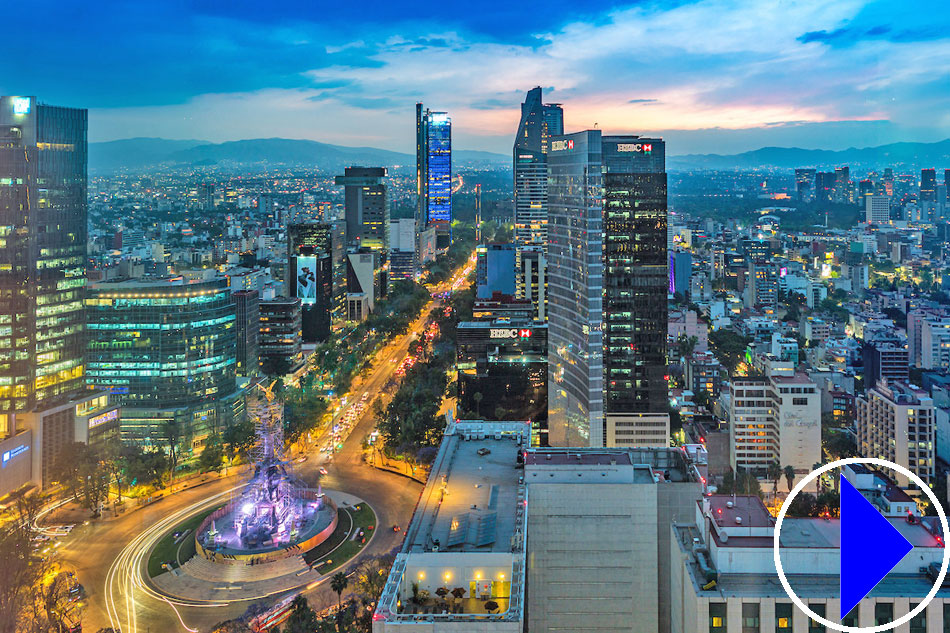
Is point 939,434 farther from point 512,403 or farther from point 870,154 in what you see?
point 870,154

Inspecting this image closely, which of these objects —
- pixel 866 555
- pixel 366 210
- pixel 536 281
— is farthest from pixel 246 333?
pixel 366 210

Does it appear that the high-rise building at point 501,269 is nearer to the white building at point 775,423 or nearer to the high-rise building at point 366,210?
the high-rise building at point 366,210

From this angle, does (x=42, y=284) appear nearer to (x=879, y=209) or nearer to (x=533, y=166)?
(x=533, y=166)

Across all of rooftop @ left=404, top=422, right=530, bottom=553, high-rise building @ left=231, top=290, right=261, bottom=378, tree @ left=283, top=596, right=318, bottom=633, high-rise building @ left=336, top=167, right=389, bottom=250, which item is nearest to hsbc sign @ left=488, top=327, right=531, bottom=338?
high-rise building @ left=231, top=290, right=261, bottom=378

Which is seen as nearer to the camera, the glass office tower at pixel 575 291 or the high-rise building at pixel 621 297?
the glass office tower at pixel 575 291

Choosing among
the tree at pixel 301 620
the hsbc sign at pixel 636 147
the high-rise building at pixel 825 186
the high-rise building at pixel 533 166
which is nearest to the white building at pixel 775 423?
the hsbc sign at pixel 636 147

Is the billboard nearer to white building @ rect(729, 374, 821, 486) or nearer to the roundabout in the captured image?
the roundabout

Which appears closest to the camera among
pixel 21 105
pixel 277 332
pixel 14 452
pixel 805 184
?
pixel 14 452
